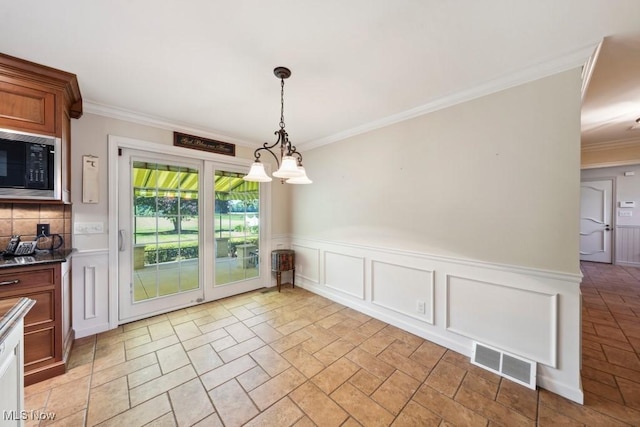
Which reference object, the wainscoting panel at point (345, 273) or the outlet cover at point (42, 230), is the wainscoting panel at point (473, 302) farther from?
the outlet cover at point (42, 230)

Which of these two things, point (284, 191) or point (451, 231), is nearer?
point (451, 231)

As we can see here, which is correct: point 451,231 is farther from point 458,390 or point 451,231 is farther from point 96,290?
point 96,290

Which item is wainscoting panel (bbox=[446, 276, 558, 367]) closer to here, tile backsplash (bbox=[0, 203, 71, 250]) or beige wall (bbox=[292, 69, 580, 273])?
beige wall (bbox=[292, 69, 580, 273])

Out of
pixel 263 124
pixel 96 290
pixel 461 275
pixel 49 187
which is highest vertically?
pixel 263 124

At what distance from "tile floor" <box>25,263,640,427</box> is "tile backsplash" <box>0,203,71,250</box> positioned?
1.18 metres

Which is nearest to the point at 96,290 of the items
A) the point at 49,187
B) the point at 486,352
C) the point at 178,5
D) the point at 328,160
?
the point at 49,187

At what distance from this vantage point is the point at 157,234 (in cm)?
301

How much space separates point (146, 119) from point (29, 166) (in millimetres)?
1228

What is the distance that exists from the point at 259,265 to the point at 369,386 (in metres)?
2.64

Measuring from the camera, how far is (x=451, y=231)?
2.34m

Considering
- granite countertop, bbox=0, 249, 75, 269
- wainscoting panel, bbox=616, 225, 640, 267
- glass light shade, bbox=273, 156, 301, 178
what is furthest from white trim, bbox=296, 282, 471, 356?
wainscoting panel, bbox=616, 225, 640, 267

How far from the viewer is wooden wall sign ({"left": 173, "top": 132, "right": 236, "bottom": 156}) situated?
10.1 ft

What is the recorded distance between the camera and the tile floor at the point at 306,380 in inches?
61.2

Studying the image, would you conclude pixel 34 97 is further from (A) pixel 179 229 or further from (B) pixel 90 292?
(B) pixel 90 292
